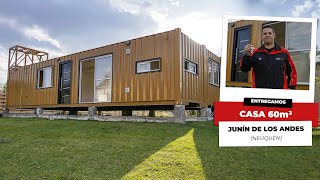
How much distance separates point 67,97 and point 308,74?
38.0 feet

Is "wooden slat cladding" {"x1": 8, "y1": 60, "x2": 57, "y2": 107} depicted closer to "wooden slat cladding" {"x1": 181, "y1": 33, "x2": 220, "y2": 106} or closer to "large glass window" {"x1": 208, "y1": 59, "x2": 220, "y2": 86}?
"wooden slat cladding" {"x1": 181, "y1": 33, "x2": 220, "y2": 106}

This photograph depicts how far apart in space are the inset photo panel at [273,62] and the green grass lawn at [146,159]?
78.0 inches

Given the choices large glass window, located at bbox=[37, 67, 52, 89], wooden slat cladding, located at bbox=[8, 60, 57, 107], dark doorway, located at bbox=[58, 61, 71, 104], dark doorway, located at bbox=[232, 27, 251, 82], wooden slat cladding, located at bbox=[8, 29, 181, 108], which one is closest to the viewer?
dark doorway, located at bbox=[232, 27, 251, 82]

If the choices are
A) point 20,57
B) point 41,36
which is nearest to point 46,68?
point 41,36

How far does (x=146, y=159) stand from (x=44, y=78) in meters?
11.1

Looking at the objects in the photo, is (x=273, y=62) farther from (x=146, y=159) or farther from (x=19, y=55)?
(x=19, y=55)

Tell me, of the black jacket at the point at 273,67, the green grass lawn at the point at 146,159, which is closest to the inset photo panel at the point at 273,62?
the black jacket at the point at 273,67

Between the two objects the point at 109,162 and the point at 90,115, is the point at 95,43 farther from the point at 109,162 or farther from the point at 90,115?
the point at 109,162

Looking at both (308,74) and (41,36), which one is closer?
(308,74)

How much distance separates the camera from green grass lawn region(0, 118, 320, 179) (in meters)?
3.94

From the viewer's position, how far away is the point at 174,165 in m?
4.24

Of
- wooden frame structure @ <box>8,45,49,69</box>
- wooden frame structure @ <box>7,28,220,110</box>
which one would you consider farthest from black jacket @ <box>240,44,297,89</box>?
wooden frame structure @ <box>8,45,49,69</box>

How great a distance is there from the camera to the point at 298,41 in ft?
7.68

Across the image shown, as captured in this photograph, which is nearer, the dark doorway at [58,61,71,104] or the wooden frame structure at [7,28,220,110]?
the wooden frame structure at [7,28,220,110]
